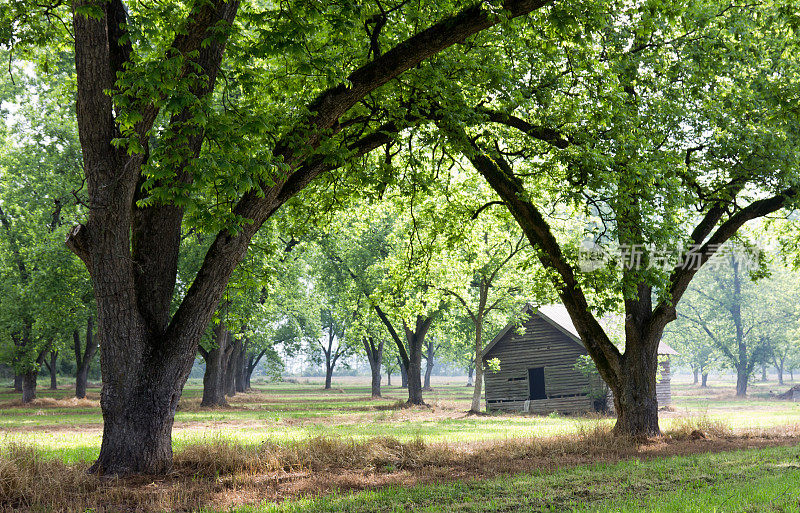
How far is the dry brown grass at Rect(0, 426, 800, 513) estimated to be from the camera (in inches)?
304

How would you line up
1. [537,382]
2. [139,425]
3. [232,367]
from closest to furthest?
1. [139,425]
2. [537,382]
3. [232,367]

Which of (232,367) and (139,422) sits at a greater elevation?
(139,422)

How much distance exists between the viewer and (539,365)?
3400cm

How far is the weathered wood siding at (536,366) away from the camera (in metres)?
32.8

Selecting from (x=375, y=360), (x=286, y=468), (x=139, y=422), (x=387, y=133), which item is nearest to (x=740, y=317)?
(x=375, y=360)

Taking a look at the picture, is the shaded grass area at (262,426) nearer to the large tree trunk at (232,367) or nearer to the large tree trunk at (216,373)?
the large tree trunk at (216,373)

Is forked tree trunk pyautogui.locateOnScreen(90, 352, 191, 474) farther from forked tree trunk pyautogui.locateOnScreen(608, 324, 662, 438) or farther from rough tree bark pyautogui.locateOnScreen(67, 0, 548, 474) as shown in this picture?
forked tree trunk pyautogui.locateOnScreen(608, 324, 662, 438)

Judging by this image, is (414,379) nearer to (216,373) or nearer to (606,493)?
(216,373)

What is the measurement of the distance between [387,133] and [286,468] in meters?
6.60

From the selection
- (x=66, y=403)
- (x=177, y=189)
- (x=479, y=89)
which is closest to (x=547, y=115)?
(x=479, y=89)

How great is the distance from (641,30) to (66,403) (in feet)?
107

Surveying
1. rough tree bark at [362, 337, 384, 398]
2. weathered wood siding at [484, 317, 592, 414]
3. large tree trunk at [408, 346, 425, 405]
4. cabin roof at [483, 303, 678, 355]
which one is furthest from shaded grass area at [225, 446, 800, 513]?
rough tree bark at [362, 337, 384, 398]

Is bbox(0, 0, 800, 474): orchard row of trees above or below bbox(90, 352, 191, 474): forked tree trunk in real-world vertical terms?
above

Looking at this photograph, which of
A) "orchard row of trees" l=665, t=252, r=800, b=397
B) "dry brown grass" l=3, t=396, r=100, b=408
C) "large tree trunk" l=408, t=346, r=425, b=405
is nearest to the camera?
"dry brown grass" l=3, t=396, r=100, b=408
